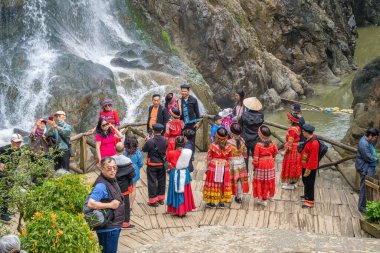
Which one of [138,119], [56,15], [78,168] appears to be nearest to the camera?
[78,168]

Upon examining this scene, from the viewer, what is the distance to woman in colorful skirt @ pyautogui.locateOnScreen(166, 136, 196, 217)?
29.8 feet

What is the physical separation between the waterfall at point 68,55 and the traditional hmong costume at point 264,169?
27.5ft

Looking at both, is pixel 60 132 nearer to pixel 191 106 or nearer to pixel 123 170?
pixel 123 170

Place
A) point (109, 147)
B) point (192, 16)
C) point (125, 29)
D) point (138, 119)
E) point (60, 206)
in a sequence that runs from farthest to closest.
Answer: point (192, 16) < point (125, 29) < point (138, 119) < point (109, 147) < point (60, 206)

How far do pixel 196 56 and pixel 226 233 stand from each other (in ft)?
60.3

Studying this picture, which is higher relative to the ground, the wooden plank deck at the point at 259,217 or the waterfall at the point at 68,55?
the waterfall at the point at 68,55

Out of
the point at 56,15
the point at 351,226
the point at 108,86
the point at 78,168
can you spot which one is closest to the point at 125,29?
the point at 56,15

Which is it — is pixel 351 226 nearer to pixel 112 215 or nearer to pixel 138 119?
pixel 112 215

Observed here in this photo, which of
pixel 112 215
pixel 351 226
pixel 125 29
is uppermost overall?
pixel 125 29

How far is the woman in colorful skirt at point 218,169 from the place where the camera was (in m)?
9.47

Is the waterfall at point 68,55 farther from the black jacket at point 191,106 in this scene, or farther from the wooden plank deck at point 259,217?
the wooden plank deck at point 259,217

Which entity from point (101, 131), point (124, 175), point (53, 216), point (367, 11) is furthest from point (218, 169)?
point (367, 11)

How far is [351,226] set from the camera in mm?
9422

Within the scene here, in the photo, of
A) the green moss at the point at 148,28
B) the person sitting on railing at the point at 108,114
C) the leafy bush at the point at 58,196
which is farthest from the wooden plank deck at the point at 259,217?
the green moss at the point at 148,28
